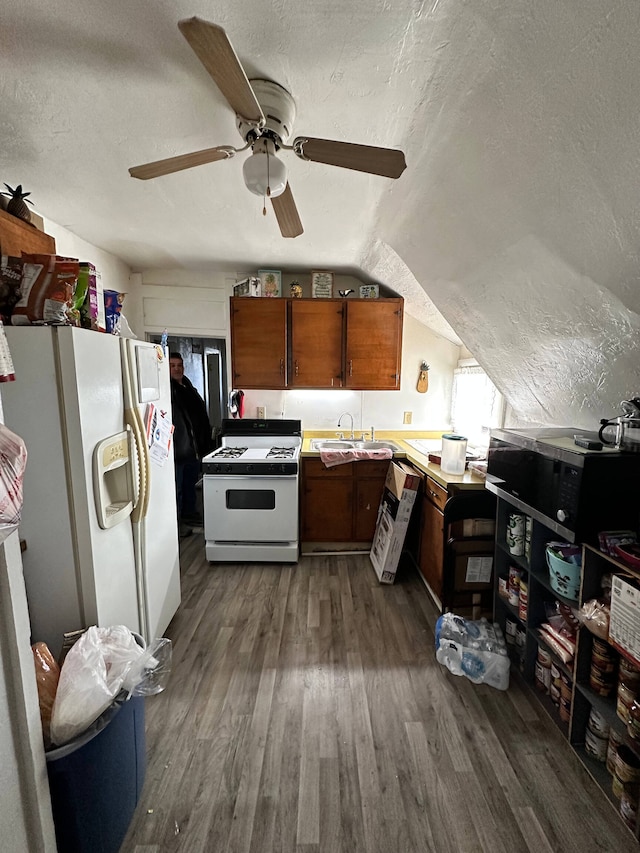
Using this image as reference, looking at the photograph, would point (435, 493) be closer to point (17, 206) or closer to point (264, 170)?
point (264, 170)

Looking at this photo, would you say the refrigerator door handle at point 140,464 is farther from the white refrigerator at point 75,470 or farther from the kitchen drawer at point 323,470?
the kitchen drawer at point 323,470

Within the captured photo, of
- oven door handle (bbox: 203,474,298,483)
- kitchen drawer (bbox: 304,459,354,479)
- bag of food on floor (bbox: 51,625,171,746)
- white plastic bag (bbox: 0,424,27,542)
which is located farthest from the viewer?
kitchen drawer (bbox: 304,459,354,479)

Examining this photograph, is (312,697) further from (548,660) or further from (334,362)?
(334,362)

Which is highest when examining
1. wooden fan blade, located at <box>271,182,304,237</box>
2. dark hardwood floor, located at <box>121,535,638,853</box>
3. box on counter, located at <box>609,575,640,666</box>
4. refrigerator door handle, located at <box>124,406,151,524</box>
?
wooden fan blade, located at <box>271,182,304,237</box>

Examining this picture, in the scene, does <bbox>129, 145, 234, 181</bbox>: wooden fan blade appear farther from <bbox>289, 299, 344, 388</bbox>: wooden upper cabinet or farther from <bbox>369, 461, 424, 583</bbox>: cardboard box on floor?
<bbox>369, 461, 424, 583</bbox>: cardboard box on floor

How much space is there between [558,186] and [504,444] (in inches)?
40.4

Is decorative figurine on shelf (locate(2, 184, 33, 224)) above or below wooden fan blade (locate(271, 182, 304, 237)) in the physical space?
below

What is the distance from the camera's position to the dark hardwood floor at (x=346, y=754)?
3.67ft

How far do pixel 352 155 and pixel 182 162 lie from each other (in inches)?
22.8

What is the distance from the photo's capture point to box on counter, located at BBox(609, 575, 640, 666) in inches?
41.9

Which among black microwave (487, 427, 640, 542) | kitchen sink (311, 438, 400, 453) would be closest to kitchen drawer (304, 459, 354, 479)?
kitchen sink (311, 438, 400, 453)

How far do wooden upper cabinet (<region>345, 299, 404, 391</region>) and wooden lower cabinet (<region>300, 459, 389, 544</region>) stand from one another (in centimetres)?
75

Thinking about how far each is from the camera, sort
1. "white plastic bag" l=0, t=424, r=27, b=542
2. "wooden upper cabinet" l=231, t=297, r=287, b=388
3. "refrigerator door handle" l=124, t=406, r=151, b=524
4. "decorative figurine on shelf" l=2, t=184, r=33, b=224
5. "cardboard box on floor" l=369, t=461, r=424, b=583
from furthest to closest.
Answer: "wooden upper cabinet" l=231, t=297, r=287, b=388, "cardboard box on floor" l=369, t=461, r=424, b=583, "refrigerator door handle" l=124, t=406, r=151, b=524, "decorative figurine on shelf" l=2, t=184, r=33, b=224, "white plastic bag" l=0, t=424, r=27, b=542

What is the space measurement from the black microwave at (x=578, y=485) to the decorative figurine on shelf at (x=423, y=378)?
188 centimetres
